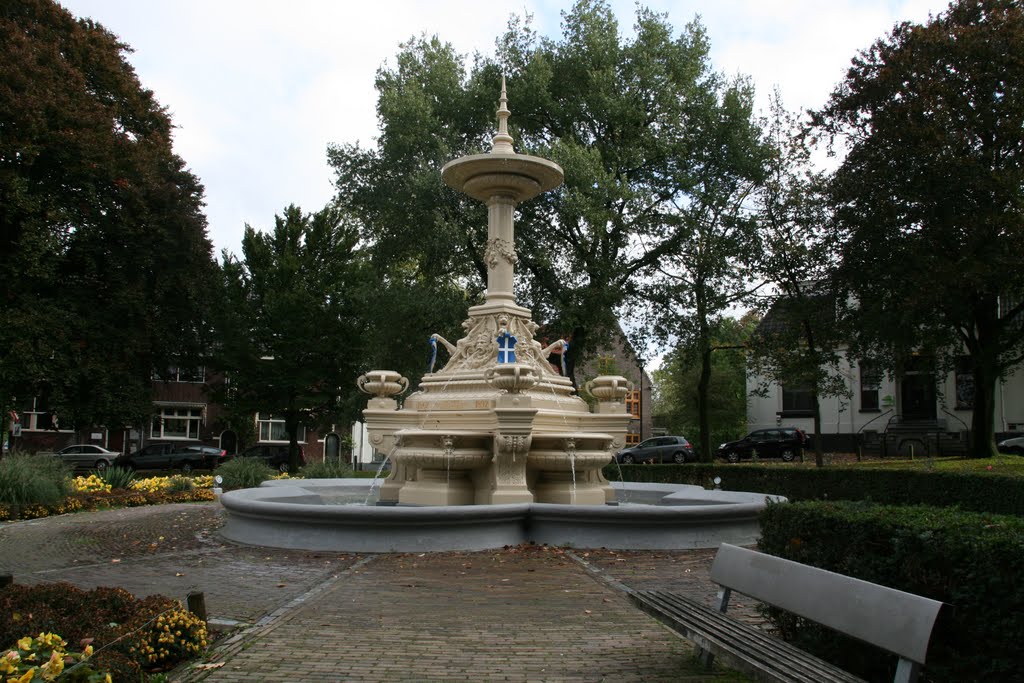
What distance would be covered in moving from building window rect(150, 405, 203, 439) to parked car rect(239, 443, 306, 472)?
6191mm

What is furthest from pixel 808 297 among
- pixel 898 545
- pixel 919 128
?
pixel 898 545

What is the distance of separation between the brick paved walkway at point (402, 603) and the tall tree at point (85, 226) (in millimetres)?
20455

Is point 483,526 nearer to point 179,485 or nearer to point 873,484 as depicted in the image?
point 873,484

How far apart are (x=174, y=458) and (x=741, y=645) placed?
38447 mm

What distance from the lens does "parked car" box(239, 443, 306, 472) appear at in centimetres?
3666

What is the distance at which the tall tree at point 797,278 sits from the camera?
2558cm

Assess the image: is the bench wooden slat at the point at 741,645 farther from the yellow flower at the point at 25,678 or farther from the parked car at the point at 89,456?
the parked car at the point at 89,456

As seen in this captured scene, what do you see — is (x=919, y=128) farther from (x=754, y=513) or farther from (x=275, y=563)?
(x=275, y=563)

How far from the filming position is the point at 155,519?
1355 cm

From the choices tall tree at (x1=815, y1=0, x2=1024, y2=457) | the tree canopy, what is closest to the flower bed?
the tree canopy

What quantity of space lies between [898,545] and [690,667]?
1.46 metres

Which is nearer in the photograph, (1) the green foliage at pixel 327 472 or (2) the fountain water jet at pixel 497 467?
(2) the fountain water jet at pixel 497 467

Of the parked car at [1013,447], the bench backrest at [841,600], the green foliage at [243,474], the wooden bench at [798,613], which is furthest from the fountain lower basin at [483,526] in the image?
the parked car at [1013,447]

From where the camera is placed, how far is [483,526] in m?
9.99
